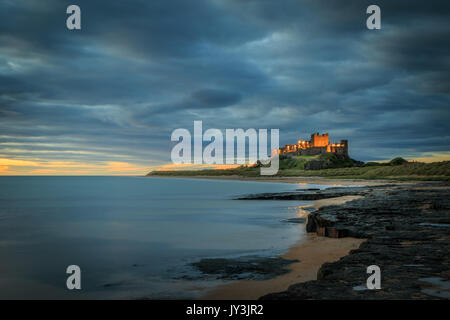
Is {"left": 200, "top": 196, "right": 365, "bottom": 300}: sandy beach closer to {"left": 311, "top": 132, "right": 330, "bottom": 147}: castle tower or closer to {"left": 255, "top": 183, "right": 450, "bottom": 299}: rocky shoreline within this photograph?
{"left": 255, "top": 183, "right": 450, "bottom": 299}: rocky shoreline

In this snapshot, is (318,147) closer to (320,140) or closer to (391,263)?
(320,140)

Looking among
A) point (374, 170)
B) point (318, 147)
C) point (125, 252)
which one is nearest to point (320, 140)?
point (318, 147)

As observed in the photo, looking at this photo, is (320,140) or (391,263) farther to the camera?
(320,140)

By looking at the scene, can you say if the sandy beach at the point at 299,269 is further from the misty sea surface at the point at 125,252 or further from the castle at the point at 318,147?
the castle at the point at 318,147

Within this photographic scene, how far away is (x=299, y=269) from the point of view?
339 inches

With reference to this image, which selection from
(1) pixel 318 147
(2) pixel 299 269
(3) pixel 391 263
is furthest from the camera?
(1) pixel 318 147

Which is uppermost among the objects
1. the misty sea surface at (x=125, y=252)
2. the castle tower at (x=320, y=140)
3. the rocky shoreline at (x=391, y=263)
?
the castle tower at (x=320, y=140)

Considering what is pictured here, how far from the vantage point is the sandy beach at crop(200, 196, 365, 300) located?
6.96m

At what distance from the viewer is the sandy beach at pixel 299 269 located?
696cm

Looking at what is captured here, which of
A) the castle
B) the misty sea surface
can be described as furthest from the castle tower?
the misty sea surface

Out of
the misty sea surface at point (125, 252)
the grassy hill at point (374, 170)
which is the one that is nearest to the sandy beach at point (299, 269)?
the misty sea surface at point (125, 252)

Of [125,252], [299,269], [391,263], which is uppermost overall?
[391,263]
